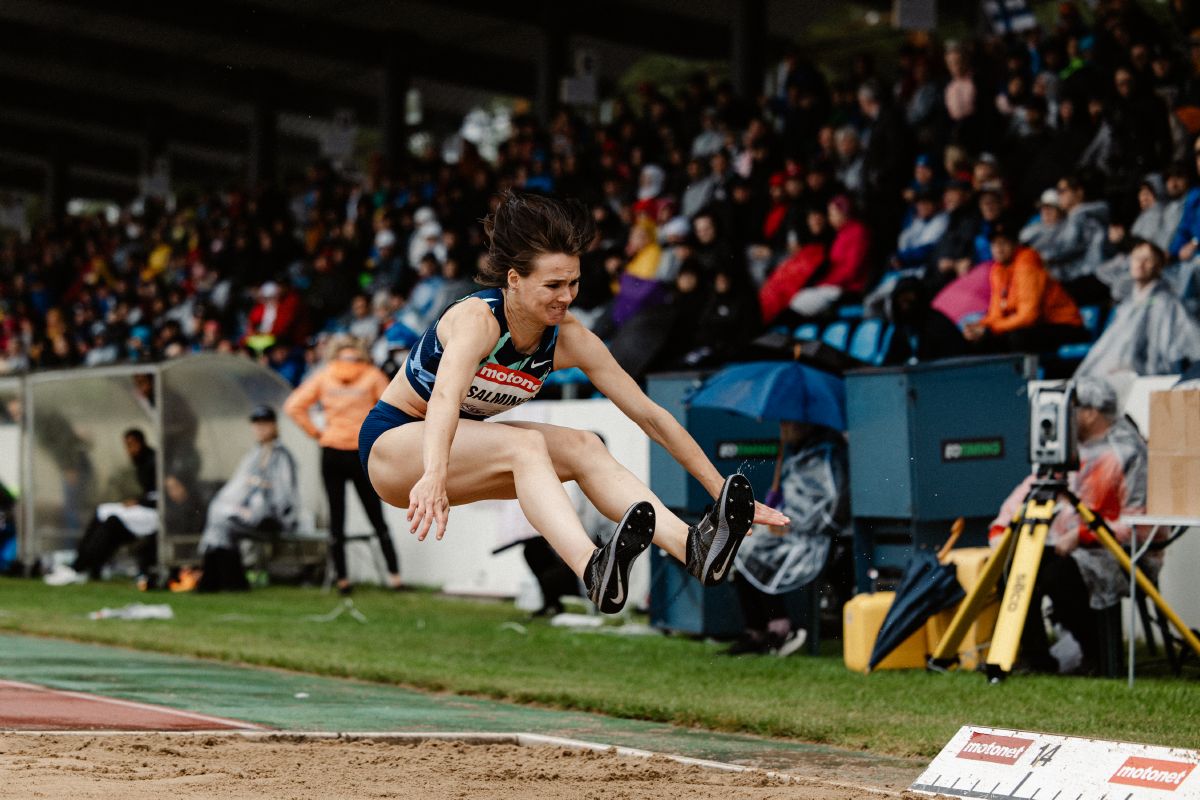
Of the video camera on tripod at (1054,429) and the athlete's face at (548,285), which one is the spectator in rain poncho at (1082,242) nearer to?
the video camera on tripod at (1054,429)

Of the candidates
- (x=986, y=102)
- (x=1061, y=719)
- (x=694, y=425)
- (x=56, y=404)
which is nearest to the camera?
(x=1061, y=719)

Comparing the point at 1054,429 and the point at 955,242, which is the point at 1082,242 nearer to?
the point at 955,242

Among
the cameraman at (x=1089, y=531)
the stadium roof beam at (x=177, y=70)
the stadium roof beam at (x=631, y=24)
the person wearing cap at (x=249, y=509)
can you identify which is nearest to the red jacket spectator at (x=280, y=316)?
the person wearing cap at (x=249, y=509)

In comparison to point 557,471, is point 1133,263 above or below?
above

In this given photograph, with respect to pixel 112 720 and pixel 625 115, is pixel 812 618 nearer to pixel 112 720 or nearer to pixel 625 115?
pixel 112 720

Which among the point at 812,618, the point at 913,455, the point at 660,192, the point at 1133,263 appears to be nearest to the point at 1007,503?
the point at 913,455

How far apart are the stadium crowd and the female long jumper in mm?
4500

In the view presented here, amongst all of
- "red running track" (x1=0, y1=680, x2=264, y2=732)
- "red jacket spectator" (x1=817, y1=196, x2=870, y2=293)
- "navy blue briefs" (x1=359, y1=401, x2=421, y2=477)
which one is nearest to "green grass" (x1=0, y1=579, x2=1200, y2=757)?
"red running track" (x1=0, y1=680, x2=264, y2=732)

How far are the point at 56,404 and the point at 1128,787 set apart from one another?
50.6ft

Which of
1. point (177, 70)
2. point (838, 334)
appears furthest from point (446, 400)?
point (177, 70)

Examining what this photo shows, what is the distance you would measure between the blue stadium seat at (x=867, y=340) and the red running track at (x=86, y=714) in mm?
6178

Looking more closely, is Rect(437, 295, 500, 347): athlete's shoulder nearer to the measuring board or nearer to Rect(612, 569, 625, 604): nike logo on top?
Rect(612, 569, 625, 604): nike logo on top

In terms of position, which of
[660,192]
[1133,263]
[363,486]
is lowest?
[363,486]

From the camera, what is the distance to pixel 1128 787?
520 centimetres
